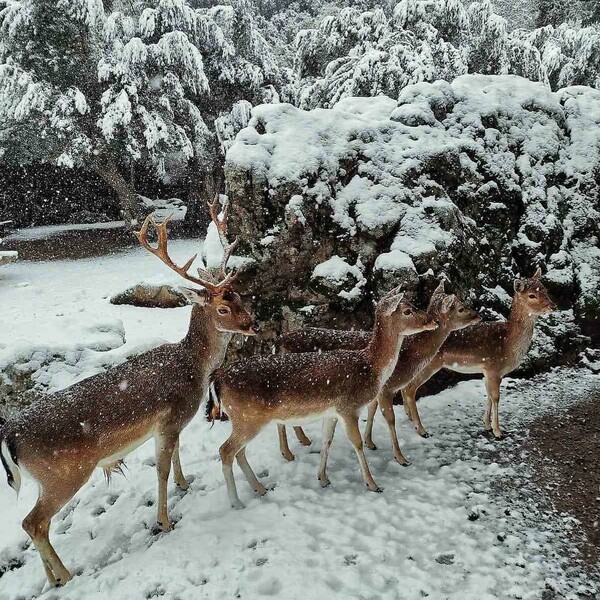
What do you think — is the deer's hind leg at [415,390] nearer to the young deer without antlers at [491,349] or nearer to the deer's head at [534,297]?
the young deer without antlers at [491,349]

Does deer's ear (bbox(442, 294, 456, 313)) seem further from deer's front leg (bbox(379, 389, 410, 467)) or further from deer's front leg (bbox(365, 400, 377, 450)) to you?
deer's front leg (bbox(365, 400, 377, 450))

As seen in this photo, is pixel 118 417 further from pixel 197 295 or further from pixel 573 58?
pixel 573 58

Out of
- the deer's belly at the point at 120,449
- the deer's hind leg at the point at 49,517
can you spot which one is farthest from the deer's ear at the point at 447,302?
the deer's hind leg at the point at 49,517

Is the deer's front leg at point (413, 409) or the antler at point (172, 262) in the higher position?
the antler at point (172, 262)

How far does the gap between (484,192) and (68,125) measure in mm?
9993

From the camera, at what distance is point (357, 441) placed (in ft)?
13.0

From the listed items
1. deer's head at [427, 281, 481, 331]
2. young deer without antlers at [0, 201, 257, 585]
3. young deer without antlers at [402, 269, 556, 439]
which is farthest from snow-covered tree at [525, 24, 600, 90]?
young deer without antlers at [0, 201, 257, 585]

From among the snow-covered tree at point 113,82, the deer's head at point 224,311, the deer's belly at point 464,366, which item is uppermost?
the snow-covered tree at point 113,82

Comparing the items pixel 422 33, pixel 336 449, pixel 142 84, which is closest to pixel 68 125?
pixel 142 84

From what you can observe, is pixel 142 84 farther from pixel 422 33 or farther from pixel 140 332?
pixel 140 332

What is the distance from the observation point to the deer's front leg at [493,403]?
4.71 meters

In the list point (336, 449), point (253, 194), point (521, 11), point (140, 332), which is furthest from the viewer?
point (521, 11)

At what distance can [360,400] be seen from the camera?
3.92 metres

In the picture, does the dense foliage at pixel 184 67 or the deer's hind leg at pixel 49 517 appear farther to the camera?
the dense foliage at pixel 184 67
